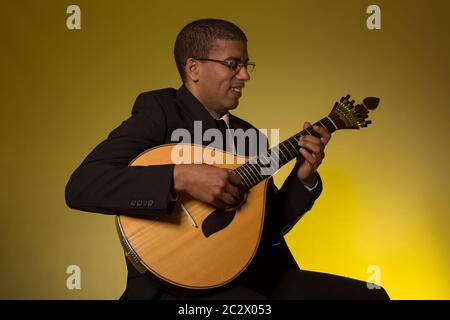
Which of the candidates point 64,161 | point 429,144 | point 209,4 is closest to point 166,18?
point 209,4

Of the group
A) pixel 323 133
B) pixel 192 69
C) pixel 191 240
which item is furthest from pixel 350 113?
pixel 191 240

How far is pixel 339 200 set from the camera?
2703 mm

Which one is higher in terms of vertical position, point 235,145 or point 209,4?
point 209,4

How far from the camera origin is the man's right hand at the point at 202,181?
1.35 metres

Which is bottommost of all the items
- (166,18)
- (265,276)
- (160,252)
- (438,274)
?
(438,274)

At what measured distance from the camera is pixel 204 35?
1.69 metres

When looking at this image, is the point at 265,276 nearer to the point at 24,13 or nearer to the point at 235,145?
the point at 235,145

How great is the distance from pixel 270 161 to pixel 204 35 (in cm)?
46

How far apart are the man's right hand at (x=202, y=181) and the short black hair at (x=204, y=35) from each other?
0.47 m

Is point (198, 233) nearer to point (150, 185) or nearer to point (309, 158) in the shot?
point (150, 185)

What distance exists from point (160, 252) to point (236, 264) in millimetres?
195

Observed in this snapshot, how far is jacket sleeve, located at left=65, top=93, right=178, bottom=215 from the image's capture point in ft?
4.33

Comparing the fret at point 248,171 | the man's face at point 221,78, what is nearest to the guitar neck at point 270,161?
the fret at point 248,171
